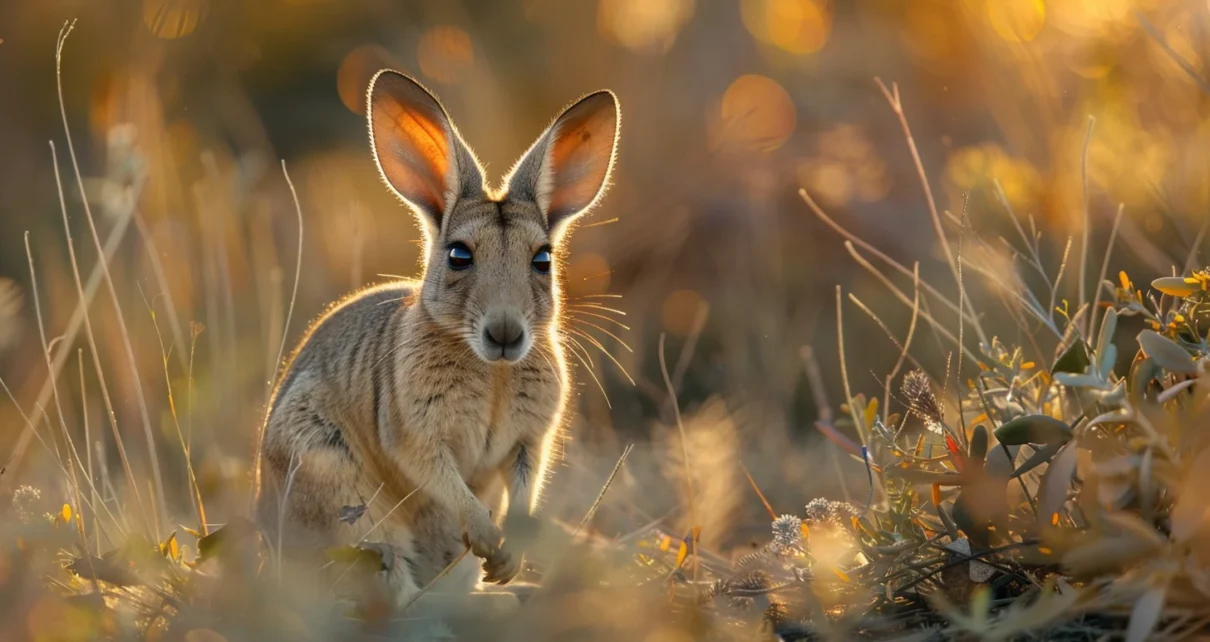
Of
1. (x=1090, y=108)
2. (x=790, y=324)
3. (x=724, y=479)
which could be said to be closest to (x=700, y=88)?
(x=790, y=324)

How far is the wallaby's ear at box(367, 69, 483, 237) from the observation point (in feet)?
16.9

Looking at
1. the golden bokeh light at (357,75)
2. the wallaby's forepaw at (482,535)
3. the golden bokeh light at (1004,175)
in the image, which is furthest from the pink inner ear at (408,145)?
the golden bokeh light at (357,75)

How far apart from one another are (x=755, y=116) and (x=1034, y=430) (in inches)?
266

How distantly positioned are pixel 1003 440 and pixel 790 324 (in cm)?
496

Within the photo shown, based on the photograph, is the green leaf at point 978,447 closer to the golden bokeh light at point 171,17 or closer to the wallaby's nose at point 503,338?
the wallaby's nose at point 503,338

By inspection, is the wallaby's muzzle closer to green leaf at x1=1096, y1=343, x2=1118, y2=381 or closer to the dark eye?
the dark eye

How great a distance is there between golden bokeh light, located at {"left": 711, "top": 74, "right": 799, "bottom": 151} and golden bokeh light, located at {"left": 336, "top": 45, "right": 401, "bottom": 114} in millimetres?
3457

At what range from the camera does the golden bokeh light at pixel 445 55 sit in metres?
10.1

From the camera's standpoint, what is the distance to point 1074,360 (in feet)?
11.1

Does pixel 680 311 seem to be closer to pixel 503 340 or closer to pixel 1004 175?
pixel 1004 175

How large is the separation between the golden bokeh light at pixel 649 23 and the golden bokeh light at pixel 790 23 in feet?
1.77

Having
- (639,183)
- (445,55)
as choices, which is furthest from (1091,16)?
(445,55)

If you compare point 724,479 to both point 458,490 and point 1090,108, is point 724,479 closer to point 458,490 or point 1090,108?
point 458,490

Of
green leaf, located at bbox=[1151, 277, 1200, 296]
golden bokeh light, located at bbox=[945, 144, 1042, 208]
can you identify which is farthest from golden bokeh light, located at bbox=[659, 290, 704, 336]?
green leaf, located at bbox=[1151, 277, 1200, 296]
